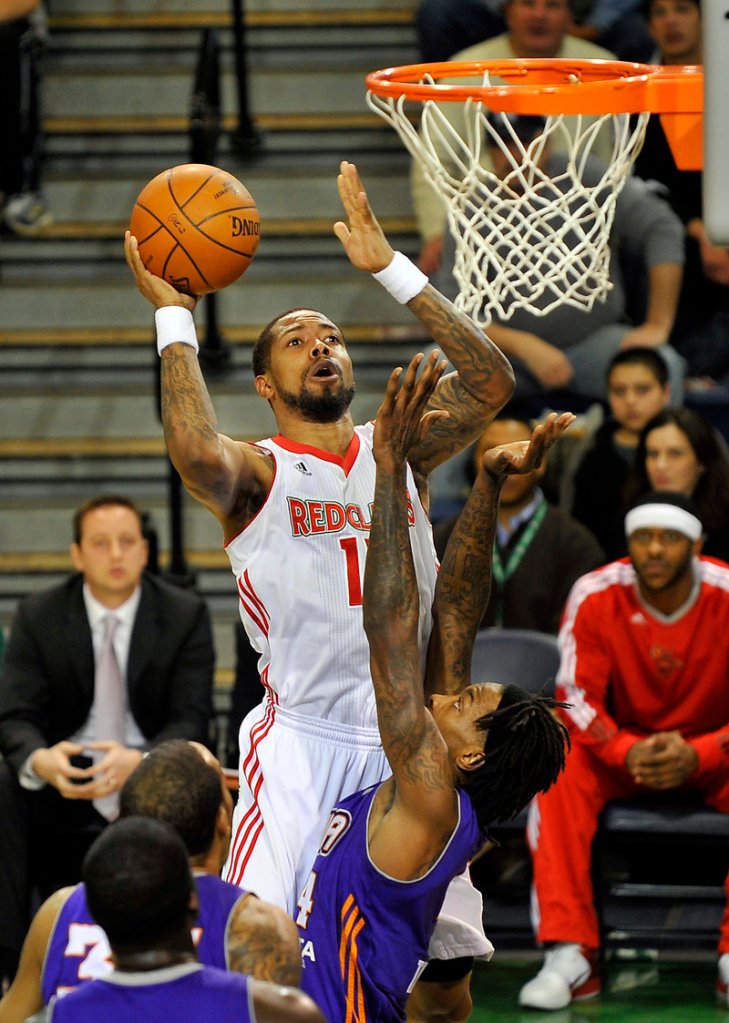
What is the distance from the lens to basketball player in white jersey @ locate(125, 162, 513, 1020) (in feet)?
13.3

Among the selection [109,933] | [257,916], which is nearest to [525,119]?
[257,916]

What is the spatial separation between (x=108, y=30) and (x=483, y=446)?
3904 mm

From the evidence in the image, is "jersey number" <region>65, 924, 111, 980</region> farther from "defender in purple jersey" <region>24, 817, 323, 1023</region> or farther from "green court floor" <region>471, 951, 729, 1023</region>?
"green court floor" <region>471, 951, 729, 1023</region>

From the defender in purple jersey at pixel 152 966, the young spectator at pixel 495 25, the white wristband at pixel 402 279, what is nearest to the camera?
the defender in purple jersey at pixel 152 966

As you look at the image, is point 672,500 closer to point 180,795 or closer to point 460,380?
point 460,380

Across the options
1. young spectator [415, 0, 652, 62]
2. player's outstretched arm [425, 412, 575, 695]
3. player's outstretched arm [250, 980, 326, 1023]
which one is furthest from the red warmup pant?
young spectator [415, 0, 652, 62]

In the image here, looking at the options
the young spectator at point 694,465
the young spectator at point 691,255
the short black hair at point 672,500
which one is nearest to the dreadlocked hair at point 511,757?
the short black hair at point 672,500

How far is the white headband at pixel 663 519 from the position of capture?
6020 mm

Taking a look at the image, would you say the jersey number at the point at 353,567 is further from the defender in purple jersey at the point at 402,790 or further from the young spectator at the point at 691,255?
the young spectator at the point at 691,255

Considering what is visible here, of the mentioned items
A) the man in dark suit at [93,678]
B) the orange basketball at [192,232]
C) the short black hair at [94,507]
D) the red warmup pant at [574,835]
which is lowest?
the red warmup pant at [574,835]

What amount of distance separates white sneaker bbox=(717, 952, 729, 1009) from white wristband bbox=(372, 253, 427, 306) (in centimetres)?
266

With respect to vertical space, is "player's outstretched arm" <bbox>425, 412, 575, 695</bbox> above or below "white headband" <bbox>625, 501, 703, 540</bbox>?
above

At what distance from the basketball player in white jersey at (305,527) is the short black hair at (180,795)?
0.72m

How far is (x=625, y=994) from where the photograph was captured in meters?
5.77
